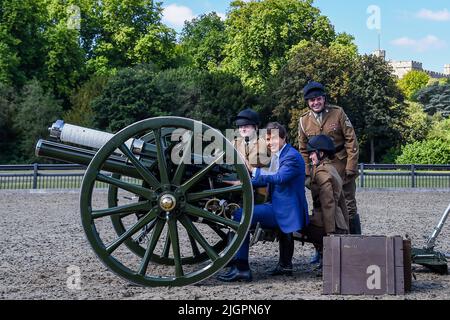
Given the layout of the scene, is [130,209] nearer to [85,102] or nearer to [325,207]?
[325,207]

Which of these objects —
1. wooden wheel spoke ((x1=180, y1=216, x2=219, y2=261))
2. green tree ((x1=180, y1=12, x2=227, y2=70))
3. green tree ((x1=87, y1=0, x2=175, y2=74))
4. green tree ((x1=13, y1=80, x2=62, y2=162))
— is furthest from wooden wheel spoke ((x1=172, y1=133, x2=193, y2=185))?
green tree ((x1=180, y1=12, x2=227, y2=70))

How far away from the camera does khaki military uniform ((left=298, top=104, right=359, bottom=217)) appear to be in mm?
7500

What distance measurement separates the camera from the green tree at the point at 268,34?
53031mm

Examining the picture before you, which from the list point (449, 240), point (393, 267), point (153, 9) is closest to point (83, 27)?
point (153, 9)

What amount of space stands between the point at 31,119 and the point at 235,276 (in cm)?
3650

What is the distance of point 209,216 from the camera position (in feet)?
20.1

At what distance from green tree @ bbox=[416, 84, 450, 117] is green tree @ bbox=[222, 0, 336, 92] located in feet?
61.3

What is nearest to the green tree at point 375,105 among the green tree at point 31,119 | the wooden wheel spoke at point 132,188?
the green tree at point 31,119

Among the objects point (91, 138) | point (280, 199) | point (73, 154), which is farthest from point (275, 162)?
point (73, 154)

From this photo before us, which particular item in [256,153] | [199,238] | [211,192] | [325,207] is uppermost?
[256,153]

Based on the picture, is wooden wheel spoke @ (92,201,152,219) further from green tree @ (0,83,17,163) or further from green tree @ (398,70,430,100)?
green tree @ (398,70,430,100)

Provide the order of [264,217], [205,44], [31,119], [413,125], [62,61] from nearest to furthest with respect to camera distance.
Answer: [264,217] → [31,119] → [62,61] → [413,125] → [205,44]

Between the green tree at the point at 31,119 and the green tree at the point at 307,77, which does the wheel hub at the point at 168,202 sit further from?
the green tree at the point at 307,77

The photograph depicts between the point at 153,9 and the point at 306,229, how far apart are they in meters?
51.0
